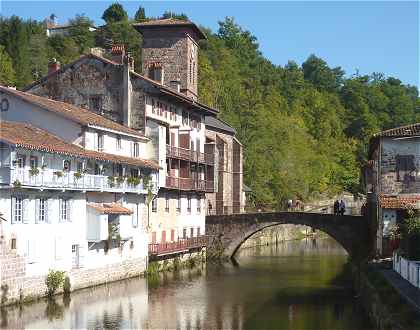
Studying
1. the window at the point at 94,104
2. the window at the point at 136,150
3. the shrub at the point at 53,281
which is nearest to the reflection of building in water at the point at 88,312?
the shrub at the point at 53,281

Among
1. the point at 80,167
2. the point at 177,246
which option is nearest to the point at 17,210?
the point at 80,167

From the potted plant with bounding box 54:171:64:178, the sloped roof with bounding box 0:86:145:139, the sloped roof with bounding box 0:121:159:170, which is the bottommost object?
the potted plant with bounding box 54:171:64:178

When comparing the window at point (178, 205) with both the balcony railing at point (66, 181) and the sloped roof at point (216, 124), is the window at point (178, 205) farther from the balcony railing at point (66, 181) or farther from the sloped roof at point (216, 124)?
the sloped roof at point (216, 124)

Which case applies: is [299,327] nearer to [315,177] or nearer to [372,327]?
[372,327]

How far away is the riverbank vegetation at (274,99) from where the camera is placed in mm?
96938

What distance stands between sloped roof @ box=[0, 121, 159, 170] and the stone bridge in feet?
53.2

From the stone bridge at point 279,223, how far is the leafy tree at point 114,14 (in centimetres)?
8174

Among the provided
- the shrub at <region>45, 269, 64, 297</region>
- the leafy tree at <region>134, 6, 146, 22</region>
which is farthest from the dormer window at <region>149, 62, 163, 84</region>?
the leafy tree at <region>134, 6, 146, 22</region>

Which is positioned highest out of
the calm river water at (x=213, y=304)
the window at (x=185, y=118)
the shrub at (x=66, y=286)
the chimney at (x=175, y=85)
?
the chimney at (x=175, y=85)

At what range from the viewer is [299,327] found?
34.2m

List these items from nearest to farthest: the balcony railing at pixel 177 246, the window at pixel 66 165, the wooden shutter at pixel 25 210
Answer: the wooden shutter at pixel 25 210 < the window at pixel 66 165 < the balcony railing at pixel 177 246

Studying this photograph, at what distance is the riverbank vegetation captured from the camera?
318 ft

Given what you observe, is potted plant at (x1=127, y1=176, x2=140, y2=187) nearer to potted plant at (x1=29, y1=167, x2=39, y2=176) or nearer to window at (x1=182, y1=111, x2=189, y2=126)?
potted plant at (x1=29, y1=167, x2=39, y2=176)

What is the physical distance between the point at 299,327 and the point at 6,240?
44.9ft
